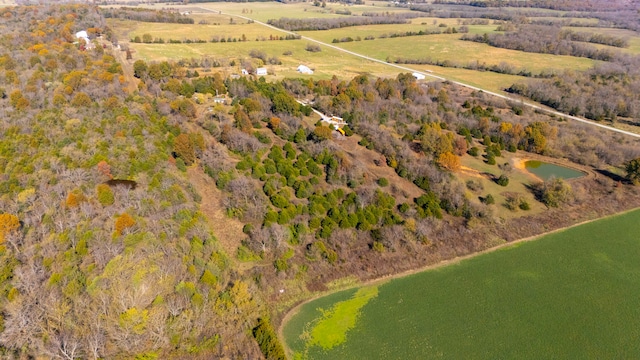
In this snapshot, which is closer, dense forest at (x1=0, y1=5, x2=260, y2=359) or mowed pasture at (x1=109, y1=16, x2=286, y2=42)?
dense forest at (x1=0, y1=5, x2=260, y2=359)

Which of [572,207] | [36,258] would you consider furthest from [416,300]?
[36,258]

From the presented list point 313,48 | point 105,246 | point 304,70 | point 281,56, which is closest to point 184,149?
point 105,246

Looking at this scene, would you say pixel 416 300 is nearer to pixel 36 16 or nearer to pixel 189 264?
pixel 189 264

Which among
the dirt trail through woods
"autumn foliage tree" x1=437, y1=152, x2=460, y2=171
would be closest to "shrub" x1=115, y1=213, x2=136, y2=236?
the dirt trail through woods

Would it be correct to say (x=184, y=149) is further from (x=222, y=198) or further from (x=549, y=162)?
(x=549, y=162)

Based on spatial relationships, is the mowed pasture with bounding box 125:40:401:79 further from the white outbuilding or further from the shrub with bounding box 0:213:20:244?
the shrub with bounding box 0:213:20:244

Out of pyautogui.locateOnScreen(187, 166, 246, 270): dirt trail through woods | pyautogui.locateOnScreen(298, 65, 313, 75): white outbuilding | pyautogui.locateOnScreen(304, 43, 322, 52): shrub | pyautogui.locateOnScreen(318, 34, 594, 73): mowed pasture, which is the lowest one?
pyautogui.locateOnScreen(187, 166, 246, 270): dirt trail through woods

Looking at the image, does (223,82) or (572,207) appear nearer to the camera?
(572,207)
